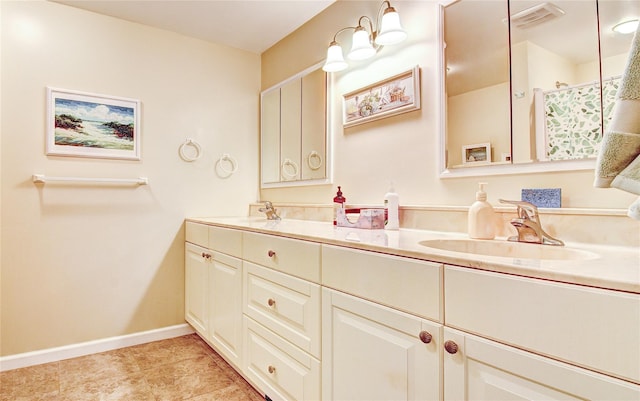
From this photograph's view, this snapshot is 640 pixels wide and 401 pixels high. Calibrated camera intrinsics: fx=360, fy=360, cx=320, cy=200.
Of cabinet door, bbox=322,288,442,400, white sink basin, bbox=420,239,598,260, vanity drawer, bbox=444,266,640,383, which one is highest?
white sink basin, bbox=420,239,598,260

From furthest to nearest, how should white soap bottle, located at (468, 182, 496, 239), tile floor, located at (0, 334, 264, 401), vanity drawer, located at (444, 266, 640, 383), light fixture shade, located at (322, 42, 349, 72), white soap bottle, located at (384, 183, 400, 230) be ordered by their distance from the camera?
light fixture shade, located at (322, 42, 349, 72)
tile floor, located at (0, 334, 264, 401)
white soap bottle, located at (384, 183, 400, 230)
white soap bottle, located at (468, 182, 496, 239)
vanity drawer, located at (444, 266, 640, 383)

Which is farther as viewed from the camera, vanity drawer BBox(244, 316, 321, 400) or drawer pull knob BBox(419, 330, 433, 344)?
vanity drawer BBox(244, 316, 321, 400)

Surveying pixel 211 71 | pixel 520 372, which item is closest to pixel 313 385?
pixel 520 372

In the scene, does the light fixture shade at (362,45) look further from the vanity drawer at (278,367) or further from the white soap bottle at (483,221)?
the vanity drawer at (278,367)

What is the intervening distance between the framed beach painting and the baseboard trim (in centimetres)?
118

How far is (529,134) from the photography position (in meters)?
1.32

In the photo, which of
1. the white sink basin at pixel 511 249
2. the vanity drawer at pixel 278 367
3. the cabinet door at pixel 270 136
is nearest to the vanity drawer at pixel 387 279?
the white sink basin at pixel 511 249

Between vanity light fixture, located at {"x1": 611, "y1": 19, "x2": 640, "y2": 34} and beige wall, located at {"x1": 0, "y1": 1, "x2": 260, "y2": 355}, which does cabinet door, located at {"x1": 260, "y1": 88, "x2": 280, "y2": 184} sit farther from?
vanity light fixture, located at {"x1": 611, "y1": 19, "x2": 640, "y2": 34}

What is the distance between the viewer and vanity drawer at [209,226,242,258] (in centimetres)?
184

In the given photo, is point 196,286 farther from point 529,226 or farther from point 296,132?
point 529,226

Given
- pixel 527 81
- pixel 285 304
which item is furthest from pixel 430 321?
pixel 527 81

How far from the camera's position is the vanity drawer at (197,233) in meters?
2.25

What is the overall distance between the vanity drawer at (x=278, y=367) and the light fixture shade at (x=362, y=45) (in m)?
1.45

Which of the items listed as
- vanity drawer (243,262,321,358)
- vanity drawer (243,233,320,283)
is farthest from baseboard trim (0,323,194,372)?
vanity drawer (243,233,320,283)
